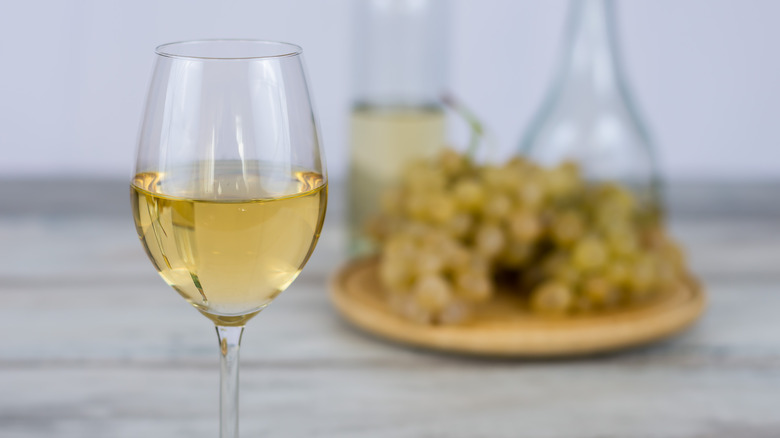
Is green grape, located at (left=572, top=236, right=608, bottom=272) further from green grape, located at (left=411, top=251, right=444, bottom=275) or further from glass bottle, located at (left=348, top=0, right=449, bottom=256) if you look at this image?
glass bottle, located at (left=348, top=0, right=449, bottom=256)

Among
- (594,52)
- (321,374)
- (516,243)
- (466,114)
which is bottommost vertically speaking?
(321,374)

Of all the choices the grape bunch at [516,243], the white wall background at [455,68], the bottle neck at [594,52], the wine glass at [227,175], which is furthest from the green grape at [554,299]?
the white wall background at [455,68]

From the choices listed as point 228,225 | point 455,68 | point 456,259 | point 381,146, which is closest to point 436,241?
point 456,259

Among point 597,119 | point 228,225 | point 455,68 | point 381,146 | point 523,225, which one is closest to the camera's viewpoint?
point 228,225

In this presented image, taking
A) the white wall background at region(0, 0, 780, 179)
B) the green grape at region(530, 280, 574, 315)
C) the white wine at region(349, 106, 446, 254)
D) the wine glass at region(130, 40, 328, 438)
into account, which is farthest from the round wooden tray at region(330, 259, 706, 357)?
the white wall background at region(0, 0, 780, 179)

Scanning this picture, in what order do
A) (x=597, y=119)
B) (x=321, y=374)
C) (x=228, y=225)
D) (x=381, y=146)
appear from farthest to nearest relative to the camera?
(x=381, y=146)
(x=597, y=119)
(x=321, y=374)
(x=228, y=225)

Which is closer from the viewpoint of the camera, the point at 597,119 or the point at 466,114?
the point at 597,119

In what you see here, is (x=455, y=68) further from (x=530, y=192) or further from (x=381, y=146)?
(x=530, y=192)
